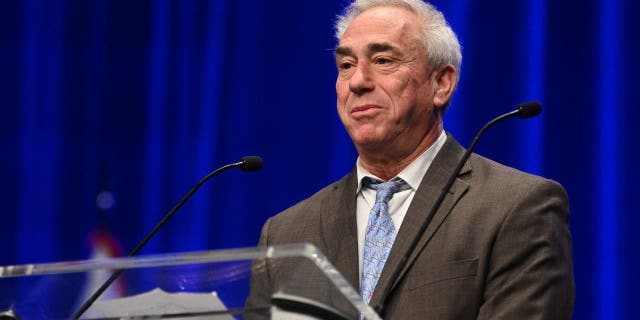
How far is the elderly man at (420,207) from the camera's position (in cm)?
228

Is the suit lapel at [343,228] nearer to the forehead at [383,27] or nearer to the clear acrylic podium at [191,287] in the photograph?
the forehead at [383,27]

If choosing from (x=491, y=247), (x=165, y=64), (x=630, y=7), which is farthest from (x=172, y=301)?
(x=165, y=64)

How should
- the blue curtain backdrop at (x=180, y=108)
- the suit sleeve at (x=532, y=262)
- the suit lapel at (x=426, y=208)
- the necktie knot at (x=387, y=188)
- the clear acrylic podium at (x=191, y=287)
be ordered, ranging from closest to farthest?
the clear acrylic podium at (x=191, y=287)
the suit sleeve at (x=532, y=262)
the suit lapel at (x=426, y=208)
the necktie knot at (x=387, y=188)
the blue curtain backdrop at (x=180, y=108)

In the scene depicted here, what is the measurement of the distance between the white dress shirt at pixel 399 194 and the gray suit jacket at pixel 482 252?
0.19 feet

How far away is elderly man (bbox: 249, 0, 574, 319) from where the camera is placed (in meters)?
2.28

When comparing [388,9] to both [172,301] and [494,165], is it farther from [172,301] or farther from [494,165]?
[172,301]

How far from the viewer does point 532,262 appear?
227 cm

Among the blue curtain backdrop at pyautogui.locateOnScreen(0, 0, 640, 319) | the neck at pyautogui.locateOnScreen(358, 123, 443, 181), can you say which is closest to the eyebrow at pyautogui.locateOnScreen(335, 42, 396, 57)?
the neck at pyautogui.locateOnScreen(358, 123, 443, 181)

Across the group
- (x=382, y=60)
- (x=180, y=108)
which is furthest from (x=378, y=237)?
(x=180, y=108)

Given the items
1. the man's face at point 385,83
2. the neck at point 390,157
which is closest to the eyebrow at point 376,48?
the man's face at point 385,83

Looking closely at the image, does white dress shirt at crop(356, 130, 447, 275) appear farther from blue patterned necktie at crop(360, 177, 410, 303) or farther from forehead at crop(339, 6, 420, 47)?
forehead at crop(339, 6, 420, 47)

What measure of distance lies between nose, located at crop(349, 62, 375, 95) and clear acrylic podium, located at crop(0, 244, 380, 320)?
3.95ft

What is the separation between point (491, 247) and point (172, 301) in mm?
Answer: 1012

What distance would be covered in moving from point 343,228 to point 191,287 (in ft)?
3.53
